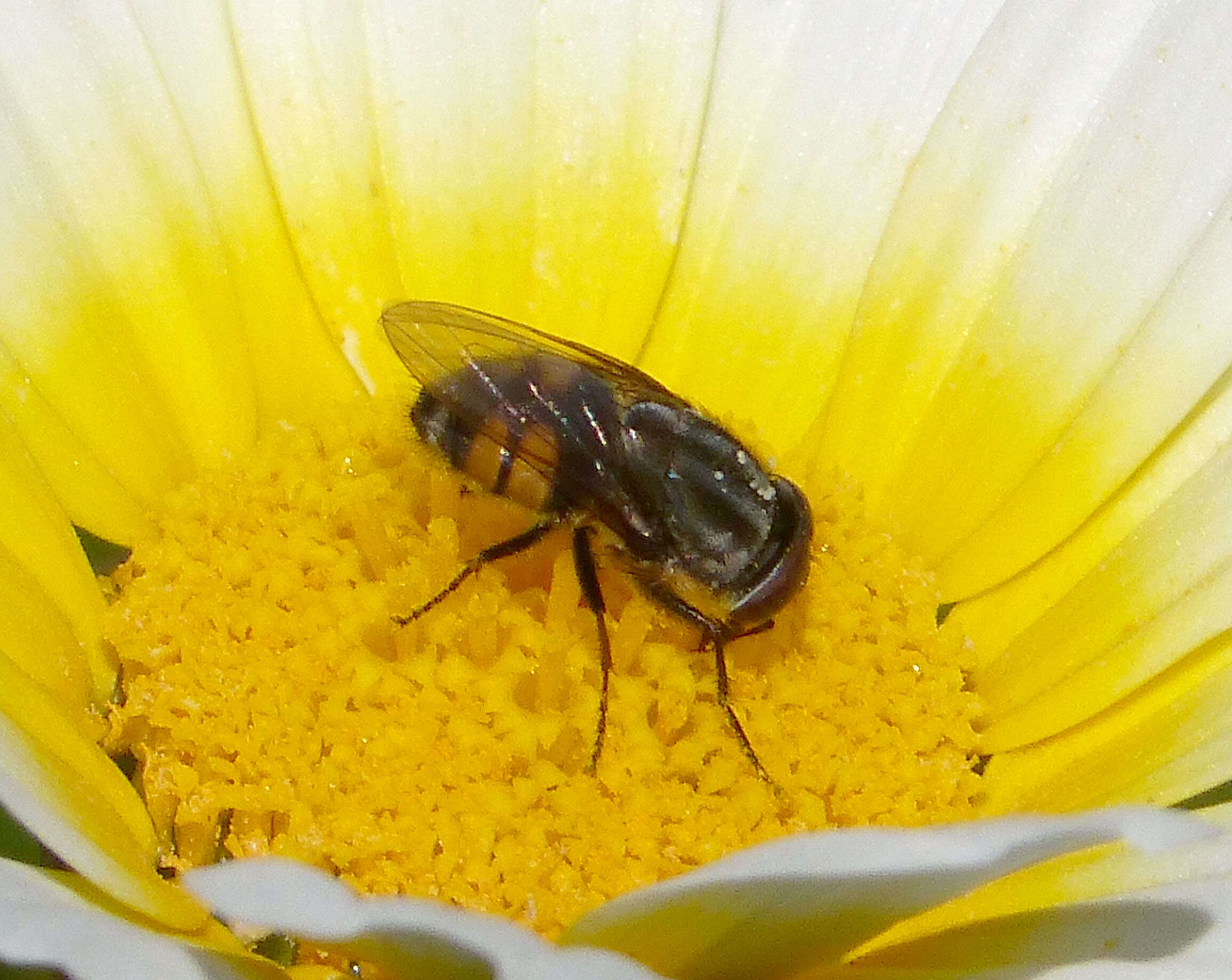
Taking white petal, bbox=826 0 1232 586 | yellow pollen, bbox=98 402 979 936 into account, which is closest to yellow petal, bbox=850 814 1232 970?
yellow pollen, bbox=98 402 979 936

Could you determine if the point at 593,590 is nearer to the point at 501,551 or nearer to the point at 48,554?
the point at 501,551

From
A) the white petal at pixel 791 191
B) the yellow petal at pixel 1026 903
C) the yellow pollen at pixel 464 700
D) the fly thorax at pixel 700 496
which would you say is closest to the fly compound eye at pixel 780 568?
the fly thorax at pixel 700 496

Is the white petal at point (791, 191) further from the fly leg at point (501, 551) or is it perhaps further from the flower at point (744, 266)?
the fly leg at point (501, 551)

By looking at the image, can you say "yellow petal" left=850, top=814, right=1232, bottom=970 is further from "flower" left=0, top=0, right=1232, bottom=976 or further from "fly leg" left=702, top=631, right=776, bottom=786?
"fly leg" left=702, top=631, right=776, bottom=786

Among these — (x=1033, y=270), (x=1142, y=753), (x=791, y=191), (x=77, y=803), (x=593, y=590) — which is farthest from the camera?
(x=791, y=191)

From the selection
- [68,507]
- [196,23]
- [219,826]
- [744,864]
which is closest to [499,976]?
[744,864]

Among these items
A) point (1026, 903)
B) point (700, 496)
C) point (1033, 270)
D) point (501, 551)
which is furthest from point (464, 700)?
point (1033, 270)
